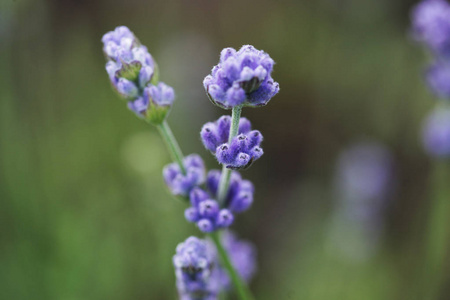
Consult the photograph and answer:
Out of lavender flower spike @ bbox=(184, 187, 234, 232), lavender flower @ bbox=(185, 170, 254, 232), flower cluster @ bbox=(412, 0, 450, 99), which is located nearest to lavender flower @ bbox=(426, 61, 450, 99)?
flower cluster @ bbox=(412, 0, 450, 99)

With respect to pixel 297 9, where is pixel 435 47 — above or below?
below

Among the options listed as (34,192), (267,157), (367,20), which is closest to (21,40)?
(34,192)

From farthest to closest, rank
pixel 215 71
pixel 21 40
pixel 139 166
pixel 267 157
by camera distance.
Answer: pixel 267 157, pixel 21 40, pixel 139 166, pixel 215 71

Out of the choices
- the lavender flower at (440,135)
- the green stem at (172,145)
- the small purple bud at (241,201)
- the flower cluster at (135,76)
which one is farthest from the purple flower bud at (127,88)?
the lavender flower at (440,135)

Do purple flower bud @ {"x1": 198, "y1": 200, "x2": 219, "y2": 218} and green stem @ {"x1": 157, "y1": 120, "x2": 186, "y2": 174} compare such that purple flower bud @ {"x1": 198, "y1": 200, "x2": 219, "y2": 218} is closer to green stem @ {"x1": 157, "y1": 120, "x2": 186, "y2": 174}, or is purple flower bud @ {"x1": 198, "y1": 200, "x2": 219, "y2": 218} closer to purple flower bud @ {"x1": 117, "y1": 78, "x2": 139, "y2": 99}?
green stem @ {"x1": 157, "y1": 120, "x2": 186, "y2": 174}

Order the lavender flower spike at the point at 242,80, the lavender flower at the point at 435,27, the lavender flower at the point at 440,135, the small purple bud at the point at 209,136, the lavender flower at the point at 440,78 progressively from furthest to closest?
the lavender flower at the point at 440,135 → the lavender flower at the point at 440,78 → the lavender flower at the point at 435,27 → the small purple bud at the point at 209,136 → the lavender flower spike at the point at 242,80

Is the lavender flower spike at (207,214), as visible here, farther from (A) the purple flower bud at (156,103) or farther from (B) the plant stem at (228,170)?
(A) the purple flower bud at (156,103)

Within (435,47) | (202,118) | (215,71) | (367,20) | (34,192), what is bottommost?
(215,71)

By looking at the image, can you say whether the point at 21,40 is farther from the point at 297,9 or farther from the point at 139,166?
the point at 297,9
